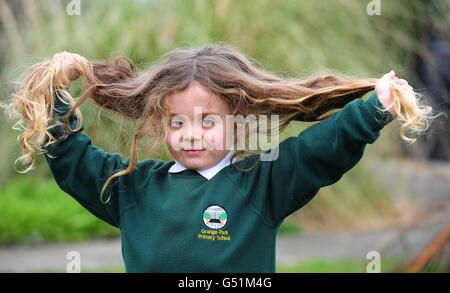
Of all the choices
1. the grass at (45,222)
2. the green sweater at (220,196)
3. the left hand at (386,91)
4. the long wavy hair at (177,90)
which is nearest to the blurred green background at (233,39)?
the grass at (45,222)

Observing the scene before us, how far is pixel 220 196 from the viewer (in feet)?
6.00

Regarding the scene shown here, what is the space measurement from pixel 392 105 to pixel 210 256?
0.65 metres

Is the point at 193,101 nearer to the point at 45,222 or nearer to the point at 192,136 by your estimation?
the point at 192,136

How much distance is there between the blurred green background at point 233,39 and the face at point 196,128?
2583 mm

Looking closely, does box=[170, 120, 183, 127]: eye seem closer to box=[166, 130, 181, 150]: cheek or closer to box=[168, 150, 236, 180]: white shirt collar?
box=[166, 130, 181, 150]: cheek

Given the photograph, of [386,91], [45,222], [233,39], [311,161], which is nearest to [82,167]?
[311,161]

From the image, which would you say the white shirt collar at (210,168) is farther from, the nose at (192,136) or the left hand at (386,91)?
the left hand at (386,91)

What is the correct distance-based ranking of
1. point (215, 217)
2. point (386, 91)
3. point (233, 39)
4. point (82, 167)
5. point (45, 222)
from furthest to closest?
point (45, 222) < point (233, 39) < point (82, 167) < point (215, 217) < point (386, 91)

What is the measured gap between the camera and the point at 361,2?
5.19 meters

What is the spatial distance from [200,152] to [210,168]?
7 cm

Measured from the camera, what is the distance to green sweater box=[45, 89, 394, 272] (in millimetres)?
1734

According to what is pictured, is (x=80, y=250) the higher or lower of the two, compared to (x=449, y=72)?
lower

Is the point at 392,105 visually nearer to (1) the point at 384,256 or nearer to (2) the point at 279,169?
(2) the point at 279,169

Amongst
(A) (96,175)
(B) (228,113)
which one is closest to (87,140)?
(A) (96,175)
